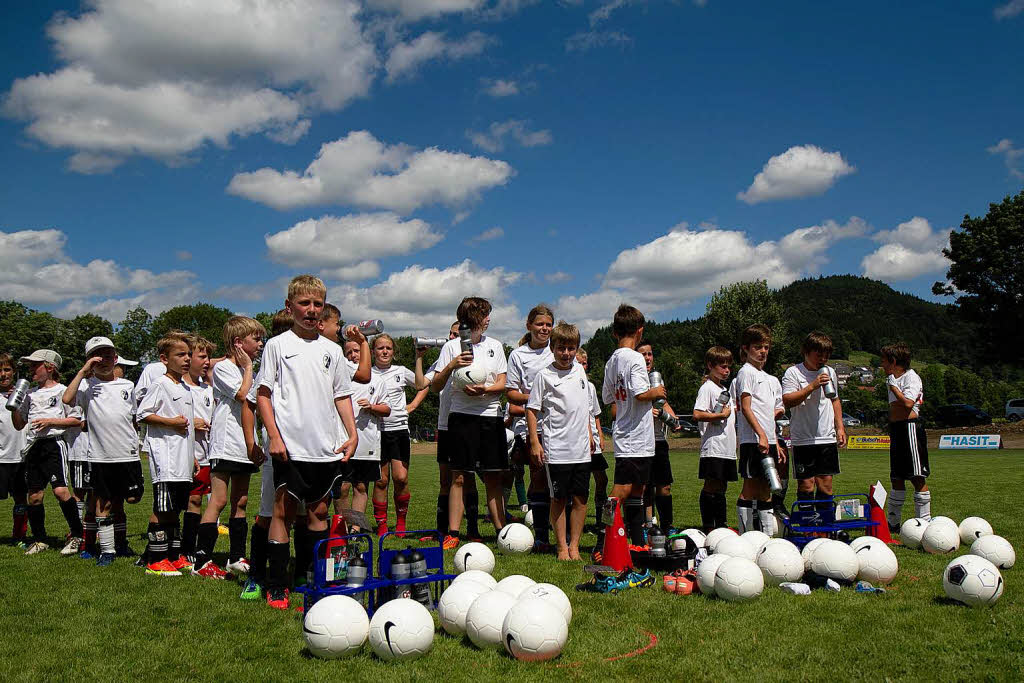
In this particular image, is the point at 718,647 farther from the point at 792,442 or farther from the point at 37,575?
the point at 37,575

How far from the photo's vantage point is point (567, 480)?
23.4ft

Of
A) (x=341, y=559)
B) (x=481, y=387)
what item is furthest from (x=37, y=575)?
(x=481, y=387)

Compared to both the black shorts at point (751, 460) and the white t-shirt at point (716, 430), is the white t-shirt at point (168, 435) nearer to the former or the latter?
the white t-shirt at point (716, 430)

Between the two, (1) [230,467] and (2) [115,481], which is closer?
(1) [230,467]

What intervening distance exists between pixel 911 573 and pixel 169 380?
7.24 meters

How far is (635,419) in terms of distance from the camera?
731 centimetres

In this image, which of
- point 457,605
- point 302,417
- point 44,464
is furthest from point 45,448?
point 457,605

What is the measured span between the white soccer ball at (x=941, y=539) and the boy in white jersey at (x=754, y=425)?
59.2 inches

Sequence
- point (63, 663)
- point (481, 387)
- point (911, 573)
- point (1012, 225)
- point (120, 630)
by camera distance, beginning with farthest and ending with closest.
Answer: point (1012, 225), point (481, 387), point (911, 573), point (120, 630), point (63, 663)

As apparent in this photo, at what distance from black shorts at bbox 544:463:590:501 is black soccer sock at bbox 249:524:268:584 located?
8.94 ft

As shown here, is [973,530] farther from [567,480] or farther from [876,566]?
[567,480]

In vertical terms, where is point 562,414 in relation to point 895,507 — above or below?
above

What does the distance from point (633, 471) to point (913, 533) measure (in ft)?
10.3

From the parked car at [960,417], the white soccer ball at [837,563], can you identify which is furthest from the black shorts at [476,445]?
the parked car at [960,417]
